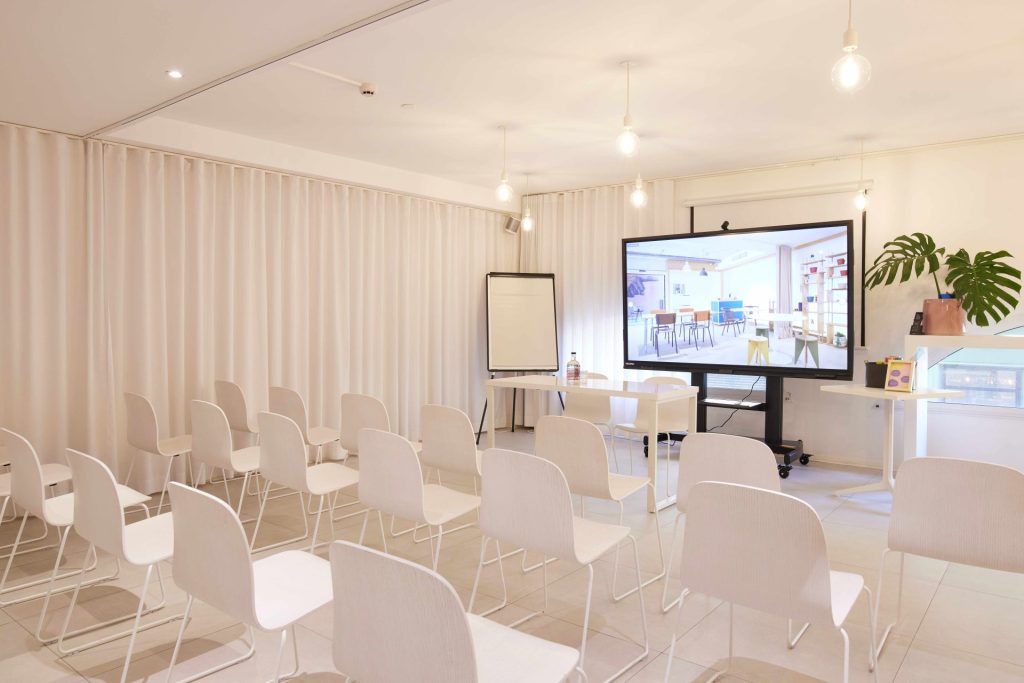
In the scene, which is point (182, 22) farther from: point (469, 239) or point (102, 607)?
point (469, 239)

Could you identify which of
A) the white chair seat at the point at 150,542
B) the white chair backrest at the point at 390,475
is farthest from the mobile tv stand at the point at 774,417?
the white chair seat at the point at 150,542

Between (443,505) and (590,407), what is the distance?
296 cm

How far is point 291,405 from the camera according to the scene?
4.82 meters

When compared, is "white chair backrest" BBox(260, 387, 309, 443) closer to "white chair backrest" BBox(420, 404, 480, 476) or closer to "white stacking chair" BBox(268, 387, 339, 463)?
"white stacking chair" BBox(268, 387, 339, 463)

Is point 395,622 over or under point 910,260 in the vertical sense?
under

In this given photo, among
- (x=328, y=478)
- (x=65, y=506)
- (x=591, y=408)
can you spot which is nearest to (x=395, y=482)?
(x=328, y=478)

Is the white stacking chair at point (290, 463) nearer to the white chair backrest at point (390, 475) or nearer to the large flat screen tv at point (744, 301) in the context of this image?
the white chair backrest at point (390, 475)

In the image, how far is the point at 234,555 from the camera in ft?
6.50

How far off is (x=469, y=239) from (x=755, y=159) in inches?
125

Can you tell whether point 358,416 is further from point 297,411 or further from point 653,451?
point 653,451

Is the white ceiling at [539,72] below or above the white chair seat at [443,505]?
above

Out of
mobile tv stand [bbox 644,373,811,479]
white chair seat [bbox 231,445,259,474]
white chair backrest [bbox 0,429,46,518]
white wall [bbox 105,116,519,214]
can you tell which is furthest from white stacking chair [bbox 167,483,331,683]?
mobile tv stand [bbox 644,373,811,479]

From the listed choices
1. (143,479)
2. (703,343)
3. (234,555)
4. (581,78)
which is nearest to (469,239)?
(703,343)

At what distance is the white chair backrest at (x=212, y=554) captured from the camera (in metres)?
1.96
